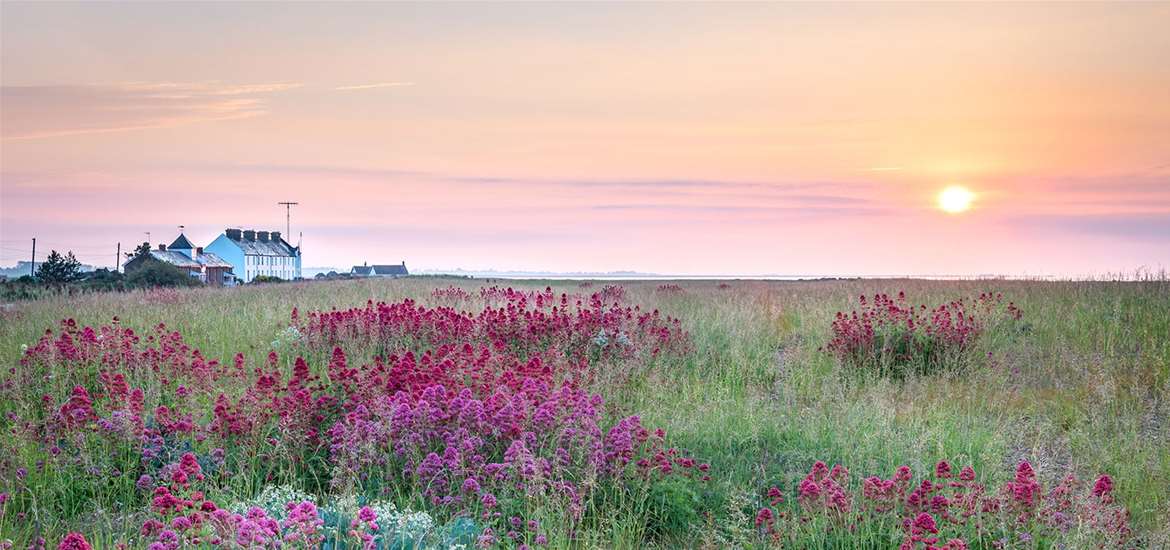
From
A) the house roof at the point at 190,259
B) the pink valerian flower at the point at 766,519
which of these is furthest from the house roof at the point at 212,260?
the pink valerian flower at the point at 766,519

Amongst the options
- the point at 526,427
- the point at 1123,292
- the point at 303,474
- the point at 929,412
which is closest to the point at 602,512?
the point at 526,427

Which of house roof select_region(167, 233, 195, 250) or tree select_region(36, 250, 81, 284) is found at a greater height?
house roof select_region(167, 233, 195, 250)

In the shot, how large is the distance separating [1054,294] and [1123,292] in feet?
4.28

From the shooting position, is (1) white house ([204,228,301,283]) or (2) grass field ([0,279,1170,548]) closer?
(2) grass field ([0,279,1170,548])

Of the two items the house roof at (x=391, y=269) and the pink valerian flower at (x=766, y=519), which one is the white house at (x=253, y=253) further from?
the pink valerian flower at (x=766, y=519)

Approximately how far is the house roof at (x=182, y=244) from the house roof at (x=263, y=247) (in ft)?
13.0

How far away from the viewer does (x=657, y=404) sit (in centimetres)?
799

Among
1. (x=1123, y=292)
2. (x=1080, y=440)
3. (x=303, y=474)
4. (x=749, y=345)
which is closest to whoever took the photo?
(x=303, y=474)

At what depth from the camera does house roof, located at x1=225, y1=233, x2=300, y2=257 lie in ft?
Result: 297

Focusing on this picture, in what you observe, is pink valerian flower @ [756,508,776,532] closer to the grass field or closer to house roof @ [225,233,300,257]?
the grass field

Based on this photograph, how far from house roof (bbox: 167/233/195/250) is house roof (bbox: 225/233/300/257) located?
3.95m

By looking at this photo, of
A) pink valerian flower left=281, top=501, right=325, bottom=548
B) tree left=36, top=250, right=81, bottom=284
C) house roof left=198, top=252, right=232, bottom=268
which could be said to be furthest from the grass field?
house roof left=198, top=252, right=232, bottom=268

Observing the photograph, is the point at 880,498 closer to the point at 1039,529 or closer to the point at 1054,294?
the point at 1039,529

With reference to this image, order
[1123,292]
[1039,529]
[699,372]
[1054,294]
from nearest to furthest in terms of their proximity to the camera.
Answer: [1039,529] → [699,372] → [1123,292] → [1054,294]
